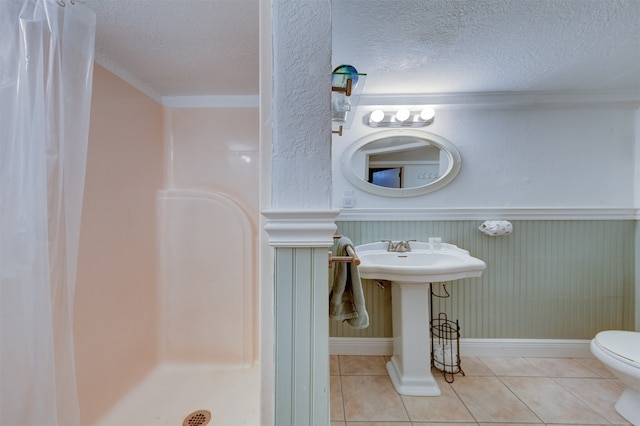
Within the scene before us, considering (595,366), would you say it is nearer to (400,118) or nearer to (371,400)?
(371,400)

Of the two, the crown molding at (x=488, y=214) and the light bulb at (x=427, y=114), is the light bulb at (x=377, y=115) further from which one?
the crown molding at (x=488, y=214)

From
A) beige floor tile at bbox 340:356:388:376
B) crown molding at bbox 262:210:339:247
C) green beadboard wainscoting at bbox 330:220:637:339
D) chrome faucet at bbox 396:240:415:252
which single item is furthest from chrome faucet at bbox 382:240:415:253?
crown molding at bbox 262:210:339:247

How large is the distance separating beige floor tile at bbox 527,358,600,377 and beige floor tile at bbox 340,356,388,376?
3.38 ft

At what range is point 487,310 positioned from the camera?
174 centimetres

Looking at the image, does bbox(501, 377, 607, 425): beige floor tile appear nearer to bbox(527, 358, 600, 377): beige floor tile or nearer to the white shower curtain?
bbox(527, 358, 600, 377): beige floor tile

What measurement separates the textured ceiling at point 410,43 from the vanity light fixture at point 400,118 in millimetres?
177

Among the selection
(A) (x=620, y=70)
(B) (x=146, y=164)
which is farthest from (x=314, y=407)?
(A) (x=620, y=70)

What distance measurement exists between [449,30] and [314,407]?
1575 mm

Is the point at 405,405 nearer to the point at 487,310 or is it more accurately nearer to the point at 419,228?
the point at 487,310

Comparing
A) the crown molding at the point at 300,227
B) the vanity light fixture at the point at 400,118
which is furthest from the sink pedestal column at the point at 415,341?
the vanity light fixture at the point at 400,118

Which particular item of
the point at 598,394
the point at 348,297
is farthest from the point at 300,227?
the point at 598,394

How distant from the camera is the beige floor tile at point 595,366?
1.55 meters

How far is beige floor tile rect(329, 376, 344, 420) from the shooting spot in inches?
A: 50.1

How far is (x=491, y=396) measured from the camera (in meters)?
1.38
